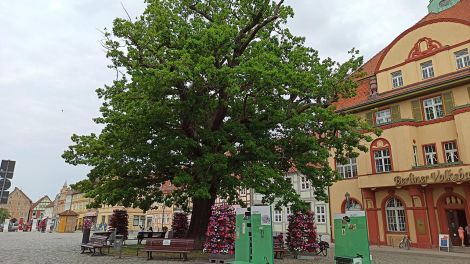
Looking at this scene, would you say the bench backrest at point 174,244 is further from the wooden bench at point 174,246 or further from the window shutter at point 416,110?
the window shutter at point 416,110

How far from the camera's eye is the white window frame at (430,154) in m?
26.3

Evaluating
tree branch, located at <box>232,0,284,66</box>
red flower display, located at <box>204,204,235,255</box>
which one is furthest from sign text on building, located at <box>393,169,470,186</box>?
red flower display, located at <box>204,204,235,255</box>

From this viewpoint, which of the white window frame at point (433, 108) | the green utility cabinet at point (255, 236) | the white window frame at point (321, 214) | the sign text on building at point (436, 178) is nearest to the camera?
the green utility cabinet at point (255, 236)

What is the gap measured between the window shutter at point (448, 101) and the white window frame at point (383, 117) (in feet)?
13.2

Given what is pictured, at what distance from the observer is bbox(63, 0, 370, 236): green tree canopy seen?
15.7 meters

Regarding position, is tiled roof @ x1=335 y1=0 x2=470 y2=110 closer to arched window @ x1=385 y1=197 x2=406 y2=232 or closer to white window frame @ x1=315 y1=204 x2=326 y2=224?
arched window @ x1=385 y1=197 x2=406 y2=232

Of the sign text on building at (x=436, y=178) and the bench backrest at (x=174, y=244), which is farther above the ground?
the sign text on building at (x=436, y=178)

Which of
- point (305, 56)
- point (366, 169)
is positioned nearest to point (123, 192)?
point (305, 56)

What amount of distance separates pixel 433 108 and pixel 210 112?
694 inches

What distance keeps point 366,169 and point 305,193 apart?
10.9 metres

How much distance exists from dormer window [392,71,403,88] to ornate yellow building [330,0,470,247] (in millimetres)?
82

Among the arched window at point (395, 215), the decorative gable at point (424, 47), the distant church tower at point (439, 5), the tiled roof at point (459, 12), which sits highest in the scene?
the distant church tower at point (439, 5)

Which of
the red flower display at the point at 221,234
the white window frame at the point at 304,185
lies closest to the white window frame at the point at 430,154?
the white window frame at the point at 304,185

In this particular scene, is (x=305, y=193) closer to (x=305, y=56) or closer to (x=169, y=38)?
(x=305, y=56)
